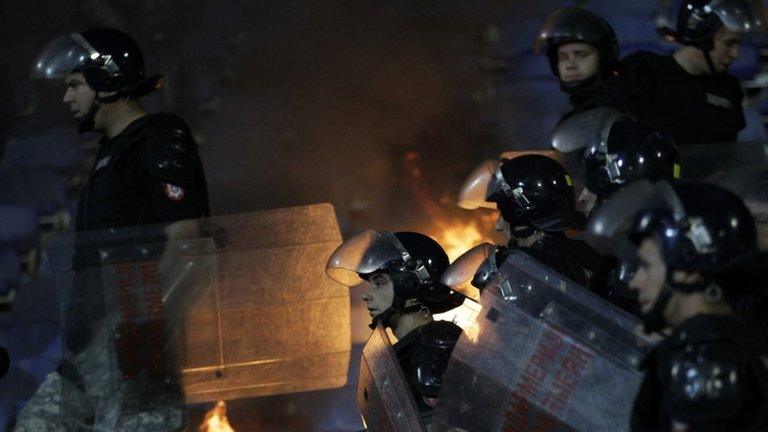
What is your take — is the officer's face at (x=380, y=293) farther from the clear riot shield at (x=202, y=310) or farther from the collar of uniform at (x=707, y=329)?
the collar of uniform at (x=707, y=329)

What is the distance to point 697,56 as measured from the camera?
5.74 meters

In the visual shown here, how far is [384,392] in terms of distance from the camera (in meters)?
3.89

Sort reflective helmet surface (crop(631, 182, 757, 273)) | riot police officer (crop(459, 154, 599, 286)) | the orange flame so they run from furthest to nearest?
the orange flame
riot police officer (crop(459, 154, 599, 286))
reflective helmet surface (crop(631, 182, 757, 273))

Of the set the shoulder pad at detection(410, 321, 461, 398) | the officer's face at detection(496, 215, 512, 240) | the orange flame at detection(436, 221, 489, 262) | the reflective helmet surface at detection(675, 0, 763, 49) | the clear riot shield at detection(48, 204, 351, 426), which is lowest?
the orange flame at detection(436, 221, 489, 262)

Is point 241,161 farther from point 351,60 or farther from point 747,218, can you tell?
point 747,218

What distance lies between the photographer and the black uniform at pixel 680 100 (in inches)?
225

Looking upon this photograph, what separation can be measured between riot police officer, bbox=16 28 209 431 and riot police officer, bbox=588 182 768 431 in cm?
235

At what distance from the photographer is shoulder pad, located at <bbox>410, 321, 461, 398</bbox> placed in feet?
13.7

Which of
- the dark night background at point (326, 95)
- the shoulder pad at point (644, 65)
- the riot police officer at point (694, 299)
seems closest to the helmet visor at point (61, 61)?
the shoulder pad at point (644, 65)

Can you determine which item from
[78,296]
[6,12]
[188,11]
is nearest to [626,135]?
[78,296]

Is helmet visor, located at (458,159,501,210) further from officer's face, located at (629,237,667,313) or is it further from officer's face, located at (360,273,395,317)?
officer's face, located at (629,237,667,313)

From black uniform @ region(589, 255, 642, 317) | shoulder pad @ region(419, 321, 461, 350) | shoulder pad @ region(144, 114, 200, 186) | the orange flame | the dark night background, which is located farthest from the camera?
the dark night background

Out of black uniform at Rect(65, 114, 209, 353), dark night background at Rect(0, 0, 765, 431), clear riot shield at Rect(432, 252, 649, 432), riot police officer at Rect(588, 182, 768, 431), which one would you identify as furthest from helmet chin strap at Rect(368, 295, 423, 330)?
dark night background at Rect(0, 0, 765, 431)

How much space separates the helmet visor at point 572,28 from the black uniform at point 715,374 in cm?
297
